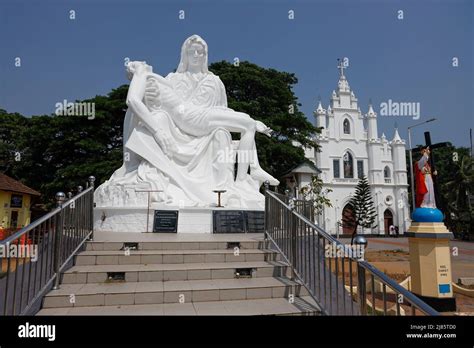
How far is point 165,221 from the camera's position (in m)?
6.86

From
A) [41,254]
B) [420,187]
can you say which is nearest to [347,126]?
[420,187]

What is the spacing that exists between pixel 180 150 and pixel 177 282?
14.6ft

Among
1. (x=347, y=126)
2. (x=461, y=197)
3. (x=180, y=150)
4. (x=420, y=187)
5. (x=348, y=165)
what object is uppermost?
(x=347, y=126)

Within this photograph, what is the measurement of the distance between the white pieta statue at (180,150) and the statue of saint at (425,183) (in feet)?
9.71

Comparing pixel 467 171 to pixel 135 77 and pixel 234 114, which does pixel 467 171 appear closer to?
pixel 234 114

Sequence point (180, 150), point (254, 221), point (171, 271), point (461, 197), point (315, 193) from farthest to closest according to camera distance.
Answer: point (461, 197) < point (315, 193) < point (180, 150) < point (254, 221) < point (171, 271)

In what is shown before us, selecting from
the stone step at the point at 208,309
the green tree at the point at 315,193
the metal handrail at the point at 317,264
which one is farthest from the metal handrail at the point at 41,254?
the green tree at the point at 315,193

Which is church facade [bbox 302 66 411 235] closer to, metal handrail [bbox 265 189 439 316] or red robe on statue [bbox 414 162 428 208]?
red robe on statue [bbox 414 162 428 208]

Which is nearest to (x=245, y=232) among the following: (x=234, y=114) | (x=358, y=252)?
(x=234, y=114)

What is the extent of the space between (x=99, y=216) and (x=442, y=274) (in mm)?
6698

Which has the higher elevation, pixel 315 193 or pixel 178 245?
pixel 315 193

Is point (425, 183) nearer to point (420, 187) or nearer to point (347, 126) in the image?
point (420, 187)

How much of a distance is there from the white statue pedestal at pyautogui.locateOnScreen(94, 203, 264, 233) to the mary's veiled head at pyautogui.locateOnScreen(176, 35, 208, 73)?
4.16 meters

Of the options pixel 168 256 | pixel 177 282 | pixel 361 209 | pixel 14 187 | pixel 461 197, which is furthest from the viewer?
pixel 361 209
